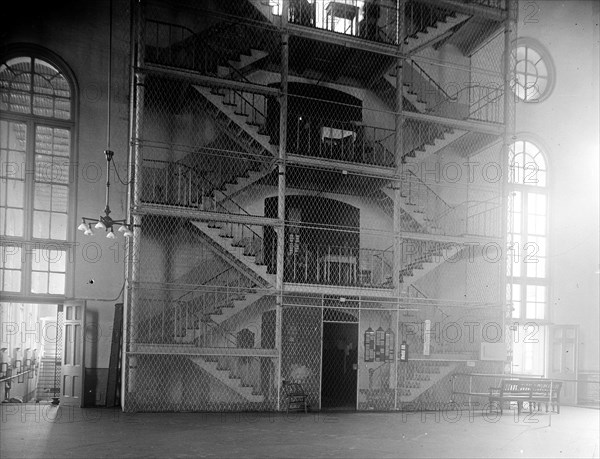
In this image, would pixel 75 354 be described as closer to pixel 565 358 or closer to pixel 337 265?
pixel 337 265

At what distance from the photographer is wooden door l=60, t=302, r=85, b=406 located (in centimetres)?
1272

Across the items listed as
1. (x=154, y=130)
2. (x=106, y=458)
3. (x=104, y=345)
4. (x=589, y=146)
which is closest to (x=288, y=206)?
(x=154, y=130)

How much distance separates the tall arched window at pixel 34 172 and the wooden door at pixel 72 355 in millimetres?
704

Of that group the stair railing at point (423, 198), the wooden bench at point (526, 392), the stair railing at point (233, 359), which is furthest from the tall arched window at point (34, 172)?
the wooden bench at point (526, 392)

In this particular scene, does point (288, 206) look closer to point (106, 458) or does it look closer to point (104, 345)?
point (104, 345)

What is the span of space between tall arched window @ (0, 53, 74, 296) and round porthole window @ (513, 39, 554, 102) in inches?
476

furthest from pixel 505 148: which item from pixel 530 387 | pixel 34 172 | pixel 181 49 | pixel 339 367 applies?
pixel 34 172

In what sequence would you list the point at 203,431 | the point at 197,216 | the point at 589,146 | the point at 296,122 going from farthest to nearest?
the point at 589,146
the point at 296,122
the point at 197,216
the point at 203,431

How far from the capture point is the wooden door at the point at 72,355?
1272cm

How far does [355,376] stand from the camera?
47.6 feet

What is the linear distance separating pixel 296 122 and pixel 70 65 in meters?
5.16

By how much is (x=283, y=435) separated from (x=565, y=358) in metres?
10.4

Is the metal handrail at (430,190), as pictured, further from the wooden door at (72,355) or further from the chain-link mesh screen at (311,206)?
the wooden door at (72,355)

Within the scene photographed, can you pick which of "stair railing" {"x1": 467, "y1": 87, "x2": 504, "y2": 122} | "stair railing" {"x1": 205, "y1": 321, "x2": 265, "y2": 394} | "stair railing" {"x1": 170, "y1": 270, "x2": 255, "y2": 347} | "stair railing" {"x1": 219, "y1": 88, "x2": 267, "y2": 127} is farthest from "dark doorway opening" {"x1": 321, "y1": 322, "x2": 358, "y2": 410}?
"stair railing" {"x1": 467, "y1": 87, "x2": 504, "y2": 122}
